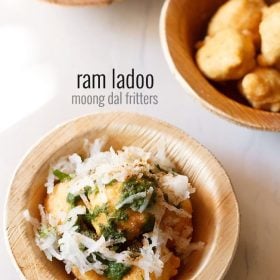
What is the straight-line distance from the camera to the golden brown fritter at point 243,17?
1267mm

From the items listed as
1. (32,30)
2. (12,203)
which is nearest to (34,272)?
(12,203)

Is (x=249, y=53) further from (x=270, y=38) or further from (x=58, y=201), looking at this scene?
(x=58, y=201)

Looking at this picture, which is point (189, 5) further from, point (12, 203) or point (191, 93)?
point (12, 203)

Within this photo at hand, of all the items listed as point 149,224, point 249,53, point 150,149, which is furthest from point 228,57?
point 149,224

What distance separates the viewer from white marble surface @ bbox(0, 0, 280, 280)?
4.17 feet

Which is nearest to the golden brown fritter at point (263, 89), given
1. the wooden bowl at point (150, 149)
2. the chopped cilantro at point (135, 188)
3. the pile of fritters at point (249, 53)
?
the pile of fritters at point (249, 53)

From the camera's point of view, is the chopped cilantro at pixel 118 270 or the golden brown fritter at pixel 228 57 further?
the golden brown fritter at pixel 228 57

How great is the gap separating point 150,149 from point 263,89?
212mm

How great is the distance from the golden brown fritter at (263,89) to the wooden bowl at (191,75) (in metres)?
0.02

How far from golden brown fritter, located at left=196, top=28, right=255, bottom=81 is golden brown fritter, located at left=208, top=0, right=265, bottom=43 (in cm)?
2

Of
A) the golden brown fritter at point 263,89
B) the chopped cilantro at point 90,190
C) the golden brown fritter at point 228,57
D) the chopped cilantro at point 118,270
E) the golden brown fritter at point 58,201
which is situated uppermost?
the golden brown fritter at point 228,57

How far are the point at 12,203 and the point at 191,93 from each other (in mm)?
A: 327

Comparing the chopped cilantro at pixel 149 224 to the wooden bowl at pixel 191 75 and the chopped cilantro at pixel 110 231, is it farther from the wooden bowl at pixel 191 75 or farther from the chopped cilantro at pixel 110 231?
the wooden bowl at pixel 191 75

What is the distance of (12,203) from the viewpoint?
44.0 inches
